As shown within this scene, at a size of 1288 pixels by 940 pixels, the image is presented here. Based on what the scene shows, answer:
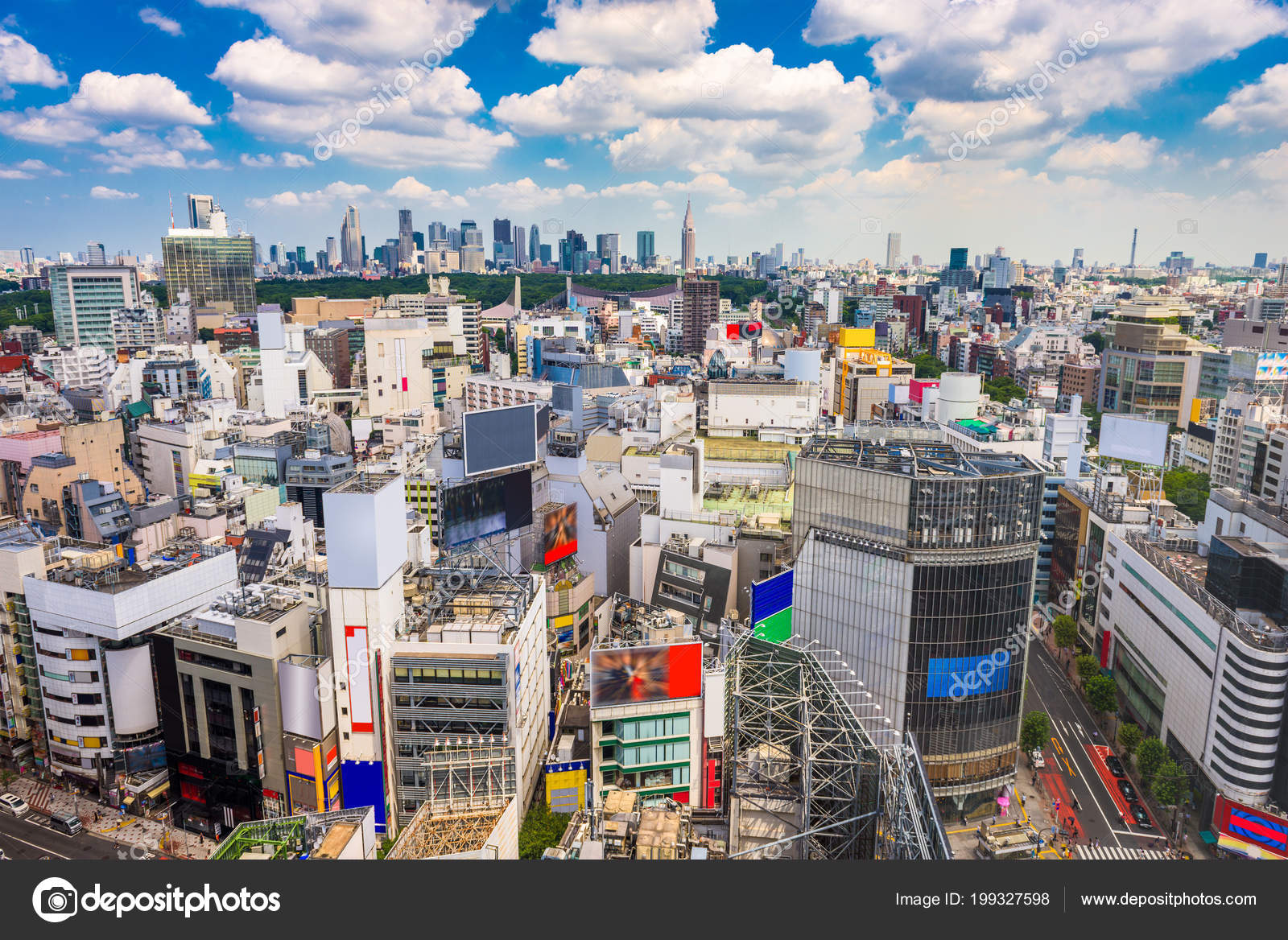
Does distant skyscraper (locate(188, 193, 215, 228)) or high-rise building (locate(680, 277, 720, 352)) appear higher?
distant skyscraper (locate(188, 193, 215, 228))

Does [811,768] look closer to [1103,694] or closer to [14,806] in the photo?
[1103,694]

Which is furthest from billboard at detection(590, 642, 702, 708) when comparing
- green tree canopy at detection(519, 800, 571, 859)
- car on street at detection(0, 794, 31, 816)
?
car on street at detection(0, 794, 31, 816)

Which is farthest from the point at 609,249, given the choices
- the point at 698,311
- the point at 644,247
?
the point at 698,311

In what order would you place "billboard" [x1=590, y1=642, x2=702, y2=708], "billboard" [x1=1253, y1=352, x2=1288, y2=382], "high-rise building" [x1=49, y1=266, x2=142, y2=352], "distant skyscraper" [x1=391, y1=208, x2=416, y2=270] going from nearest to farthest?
"billboard" [x1=590, y1=642, x2=702, y2=708]
"billboard" [x1=1253, y1=352, x2=1288, y2=382]
"high-rise building" [x1=49, y1=266, x2=142, y2=352]
"distant skyscraper" [x1=391, y1=208, x2=416, y2=270]

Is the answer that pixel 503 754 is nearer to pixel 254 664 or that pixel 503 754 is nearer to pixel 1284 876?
pixel 254 664

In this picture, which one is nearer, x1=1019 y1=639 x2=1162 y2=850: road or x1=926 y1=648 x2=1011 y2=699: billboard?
x1=926 y1=648 x2=1011 y2=699: billboard

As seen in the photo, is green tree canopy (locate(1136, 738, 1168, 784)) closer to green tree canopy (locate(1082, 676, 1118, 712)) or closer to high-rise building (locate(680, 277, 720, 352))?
green tree canopy (locate(1082, 676, 1118, 712))
